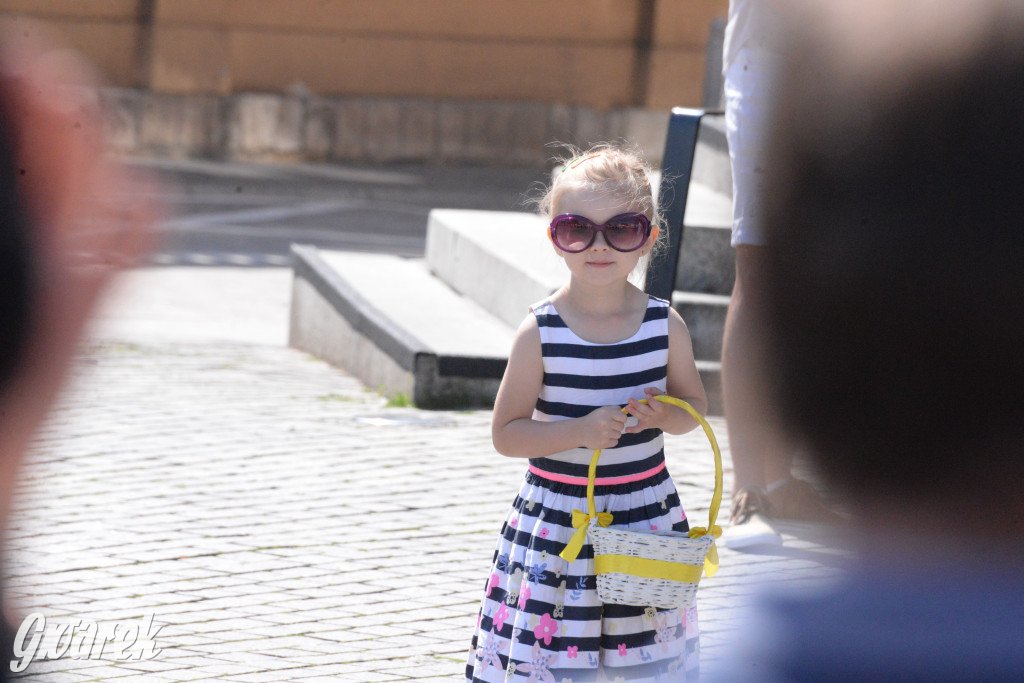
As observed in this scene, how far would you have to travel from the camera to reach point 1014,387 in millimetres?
3195

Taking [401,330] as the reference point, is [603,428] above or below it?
above

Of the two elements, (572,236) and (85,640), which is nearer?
(572,236)

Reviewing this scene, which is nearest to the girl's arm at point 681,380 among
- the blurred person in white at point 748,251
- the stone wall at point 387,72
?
the blurred person in white at point 748,251

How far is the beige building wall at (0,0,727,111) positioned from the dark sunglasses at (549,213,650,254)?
18.8 meters

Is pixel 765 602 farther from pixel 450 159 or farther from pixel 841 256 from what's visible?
pixel 450 159

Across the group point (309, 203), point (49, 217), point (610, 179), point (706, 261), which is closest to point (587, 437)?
point (610, 179)

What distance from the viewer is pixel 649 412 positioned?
271 cm

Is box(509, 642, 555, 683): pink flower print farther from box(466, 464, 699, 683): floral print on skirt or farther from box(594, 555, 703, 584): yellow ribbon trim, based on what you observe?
box(594, 555, 703, 584): yellow ribbon trim

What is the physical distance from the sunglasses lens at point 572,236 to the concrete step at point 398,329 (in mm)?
3692

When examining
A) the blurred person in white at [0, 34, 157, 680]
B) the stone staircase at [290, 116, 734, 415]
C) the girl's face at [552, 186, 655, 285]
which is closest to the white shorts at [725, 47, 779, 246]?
the stone staircase at [290, 116, 734, 415]

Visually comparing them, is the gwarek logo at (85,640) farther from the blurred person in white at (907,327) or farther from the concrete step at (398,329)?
the concrete step at (398,329)

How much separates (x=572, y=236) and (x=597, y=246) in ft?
0.17

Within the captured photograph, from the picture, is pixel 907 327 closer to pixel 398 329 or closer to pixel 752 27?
pixel 752 27

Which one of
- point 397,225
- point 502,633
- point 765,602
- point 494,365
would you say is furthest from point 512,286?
point 397,225
